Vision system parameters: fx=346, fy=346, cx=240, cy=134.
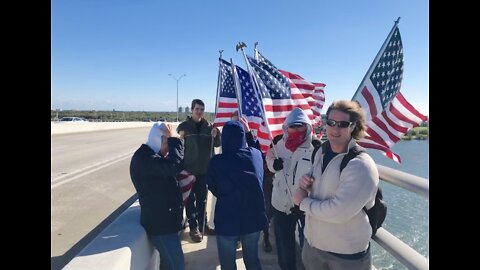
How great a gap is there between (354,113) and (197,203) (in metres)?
3.10

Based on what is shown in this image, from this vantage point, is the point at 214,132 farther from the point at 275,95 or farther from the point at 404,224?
the point at 404,224

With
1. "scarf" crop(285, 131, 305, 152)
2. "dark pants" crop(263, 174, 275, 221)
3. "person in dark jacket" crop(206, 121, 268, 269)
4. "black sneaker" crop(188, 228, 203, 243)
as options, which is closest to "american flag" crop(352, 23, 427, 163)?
"scarf" crop(285, 131, 305, 152)

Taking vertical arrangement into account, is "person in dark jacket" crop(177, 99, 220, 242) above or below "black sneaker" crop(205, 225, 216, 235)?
above

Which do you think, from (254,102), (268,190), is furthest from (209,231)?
(254,102)

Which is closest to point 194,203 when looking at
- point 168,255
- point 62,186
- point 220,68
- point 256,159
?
point 168,255

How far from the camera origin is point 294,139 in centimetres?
333

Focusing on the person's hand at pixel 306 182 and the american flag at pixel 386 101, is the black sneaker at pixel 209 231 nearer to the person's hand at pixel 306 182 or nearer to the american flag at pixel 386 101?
the american flag at pixel 386 101

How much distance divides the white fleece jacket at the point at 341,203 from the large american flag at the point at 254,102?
1775 millimetres

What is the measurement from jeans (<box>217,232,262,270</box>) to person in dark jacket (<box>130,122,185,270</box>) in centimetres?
41

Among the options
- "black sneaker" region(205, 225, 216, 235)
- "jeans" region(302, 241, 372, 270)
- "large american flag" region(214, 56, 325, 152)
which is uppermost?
"large american flag" region(214, 56, 325, 152)

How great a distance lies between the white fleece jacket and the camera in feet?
6.73

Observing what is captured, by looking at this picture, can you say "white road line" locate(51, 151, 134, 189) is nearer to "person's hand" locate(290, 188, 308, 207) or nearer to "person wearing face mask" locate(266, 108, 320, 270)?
"person wearing face mask" locate(266, 108, 320, 270)
